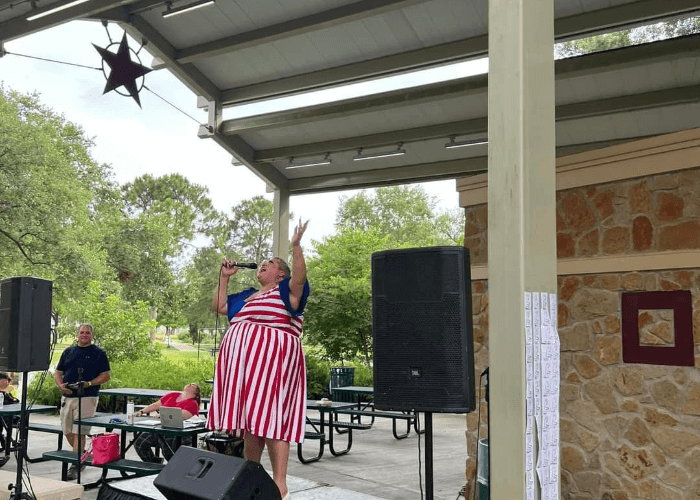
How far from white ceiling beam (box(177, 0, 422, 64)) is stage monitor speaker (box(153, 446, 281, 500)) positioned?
544cm

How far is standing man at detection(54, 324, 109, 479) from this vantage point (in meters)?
6.48

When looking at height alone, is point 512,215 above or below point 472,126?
below

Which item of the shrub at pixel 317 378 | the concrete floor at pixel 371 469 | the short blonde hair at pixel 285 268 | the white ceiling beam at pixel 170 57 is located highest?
the white ceiling beam at pixel 170 57

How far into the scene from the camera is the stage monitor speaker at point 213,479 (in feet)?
8.80

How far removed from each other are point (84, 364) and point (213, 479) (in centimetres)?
439

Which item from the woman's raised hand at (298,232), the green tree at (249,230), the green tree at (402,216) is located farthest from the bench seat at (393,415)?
the green tree at (249,230)

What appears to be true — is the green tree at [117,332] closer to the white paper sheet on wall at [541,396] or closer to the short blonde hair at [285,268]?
the short blonde hair at [285,268]

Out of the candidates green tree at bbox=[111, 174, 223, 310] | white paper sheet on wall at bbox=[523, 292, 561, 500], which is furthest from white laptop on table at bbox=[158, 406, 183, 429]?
green tree at bbox=[111, 174, 223, 310]

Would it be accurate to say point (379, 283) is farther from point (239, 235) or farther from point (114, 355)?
point (239, 235)

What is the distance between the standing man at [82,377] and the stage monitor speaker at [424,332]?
13.8ft

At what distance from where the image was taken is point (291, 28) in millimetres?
7969

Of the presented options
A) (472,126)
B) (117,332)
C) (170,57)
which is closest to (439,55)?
(472,126)

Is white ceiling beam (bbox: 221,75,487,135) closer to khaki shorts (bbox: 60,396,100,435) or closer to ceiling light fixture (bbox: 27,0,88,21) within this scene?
ceiling light fixture (bbox: 27,0,88,21)

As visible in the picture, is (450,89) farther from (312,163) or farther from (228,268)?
(228,268)
